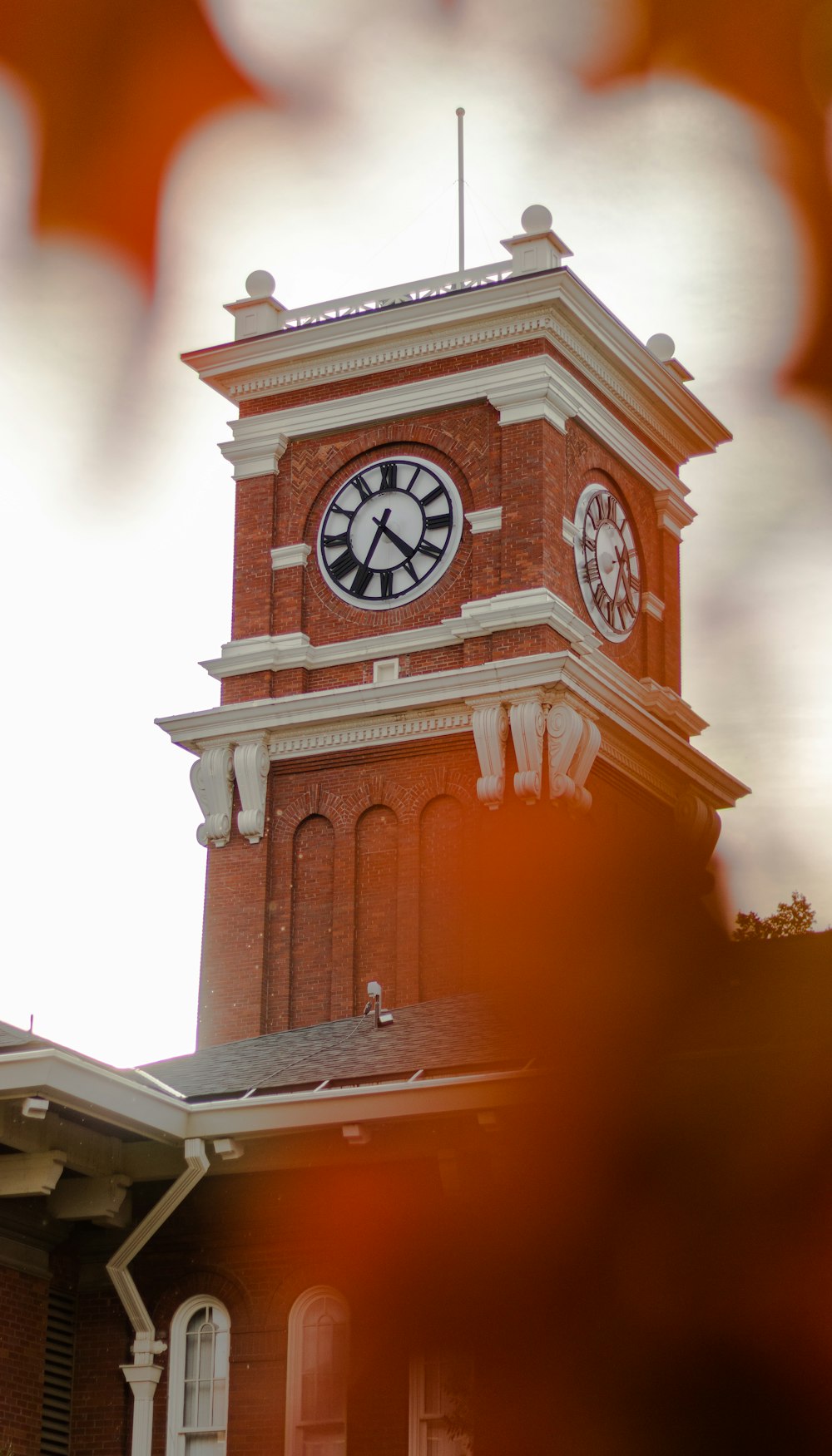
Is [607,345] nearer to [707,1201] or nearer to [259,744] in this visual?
[259,744]

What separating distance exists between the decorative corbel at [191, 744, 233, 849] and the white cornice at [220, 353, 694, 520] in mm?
4615

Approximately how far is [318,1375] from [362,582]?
1766 centimetres

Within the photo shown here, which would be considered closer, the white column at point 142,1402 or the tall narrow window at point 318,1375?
the tall narrow window at point 318,1375

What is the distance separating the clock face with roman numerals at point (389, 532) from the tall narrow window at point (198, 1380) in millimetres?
16565

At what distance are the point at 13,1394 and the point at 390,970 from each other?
1434 cm

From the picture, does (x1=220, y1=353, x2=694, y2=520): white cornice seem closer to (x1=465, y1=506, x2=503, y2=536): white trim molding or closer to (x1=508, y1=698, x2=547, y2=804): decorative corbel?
(x1=465, y1=506, x2=503, y2=536): white trim molding

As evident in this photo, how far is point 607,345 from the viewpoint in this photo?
3409 cm

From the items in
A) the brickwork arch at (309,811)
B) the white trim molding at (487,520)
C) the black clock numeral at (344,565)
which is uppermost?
the white trim molding at (487,520)

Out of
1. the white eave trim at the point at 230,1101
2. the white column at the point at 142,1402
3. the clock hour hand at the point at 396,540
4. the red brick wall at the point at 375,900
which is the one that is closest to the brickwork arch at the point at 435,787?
the red brick wall at the point at 375,900

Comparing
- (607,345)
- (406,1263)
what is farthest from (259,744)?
(406,1263)

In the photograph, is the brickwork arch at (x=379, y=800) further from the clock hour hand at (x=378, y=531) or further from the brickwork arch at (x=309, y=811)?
the clock hour hand at (x=378, y=531)

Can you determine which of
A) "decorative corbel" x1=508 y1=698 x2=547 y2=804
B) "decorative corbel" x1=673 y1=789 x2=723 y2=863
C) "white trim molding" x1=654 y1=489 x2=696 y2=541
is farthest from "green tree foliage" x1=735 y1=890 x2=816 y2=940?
"white trim molding" x1=654 y1=489 x2=696 y2=541

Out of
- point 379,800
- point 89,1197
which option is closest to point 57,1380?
point 89,1197

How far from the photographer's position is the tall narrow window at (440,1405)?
14.7m
